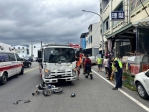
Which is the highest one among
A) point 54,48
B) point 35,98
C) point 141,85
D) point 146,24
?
point 146,24

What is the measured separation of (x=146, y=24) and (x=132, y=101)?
5521mm

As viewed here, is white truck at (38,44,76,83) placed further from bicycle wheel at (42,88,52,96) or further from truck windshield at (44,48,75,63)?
bicycle wheel at (42,88,52,96)

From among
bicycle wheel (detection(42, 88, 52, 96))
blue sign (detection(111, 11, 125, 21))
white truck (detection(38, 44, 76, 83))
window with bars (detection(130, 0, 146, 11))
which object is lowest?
bicycle wheel (detection(42, 88, 52, 96))

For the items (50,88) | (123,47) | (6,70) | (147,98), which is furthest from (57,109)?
(123,47)

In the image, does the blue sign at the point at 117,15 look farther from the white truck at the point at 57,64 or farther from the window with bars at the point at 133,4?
the white truck at the point at 57,64

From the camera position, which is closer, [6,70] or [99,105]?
[99,105]

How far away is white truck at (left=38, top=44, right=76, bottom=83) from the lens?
8.58m

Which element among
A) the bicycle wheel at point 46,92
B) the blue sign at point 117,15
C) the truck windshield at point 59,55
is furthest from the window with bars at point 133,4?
the bicycle wheel at point 46,92

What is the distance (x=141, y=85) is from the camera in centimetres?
629

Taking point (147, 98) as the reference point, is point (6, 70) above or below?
above

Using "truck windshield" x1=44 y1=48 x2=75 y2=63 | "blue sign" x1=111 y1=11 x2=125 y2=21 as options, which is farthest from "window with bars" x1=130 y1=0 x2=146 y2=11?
"truck windshield" x1=44 y1=48 x2=75 y2=63

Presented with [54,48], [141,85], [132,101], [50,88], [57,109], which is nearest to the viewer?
[57,109]

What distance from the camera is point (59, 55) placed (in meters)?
9.15

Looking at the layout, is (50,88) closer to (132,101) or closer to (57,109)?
(57,109)
